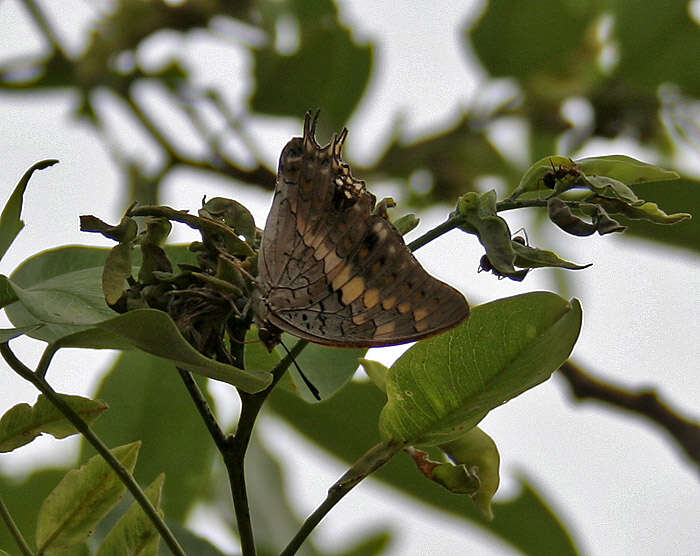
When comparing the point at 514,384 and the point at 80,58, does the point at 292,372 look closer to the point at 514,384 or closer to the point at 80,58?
the point at 514,384

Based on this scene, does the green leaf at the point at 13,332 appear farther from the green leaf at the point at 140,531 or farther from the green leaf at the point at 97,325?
the green leaf at the point at 140,531

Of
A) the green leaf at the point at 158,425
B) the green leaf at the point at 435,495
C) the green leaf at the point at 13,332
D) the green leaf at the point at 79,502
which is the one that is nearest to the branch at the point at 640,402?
the green leaf at the point at 435,495

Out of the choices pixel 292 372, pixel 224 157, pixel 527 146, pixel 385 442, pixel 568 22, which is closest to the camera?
pixel 385 442

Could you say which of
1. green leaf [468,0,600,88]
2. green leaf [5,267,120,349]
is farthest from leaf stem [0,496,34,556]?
green leaf [468,0,600,88]

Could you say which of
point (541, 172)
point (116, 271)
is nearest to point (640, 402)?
point (541, 172)

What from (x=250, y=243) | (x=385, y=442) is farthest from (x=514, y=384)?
(x=250, y=243)

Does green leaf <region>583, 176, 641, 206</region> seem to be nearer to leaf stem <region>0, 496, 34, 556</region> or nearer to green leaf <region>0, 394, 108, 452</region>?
green leaf <region>0, 394, 108, 452</region>

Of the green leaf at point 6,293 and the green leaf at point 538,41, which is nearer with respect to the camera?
the green leaf at point 6,293
